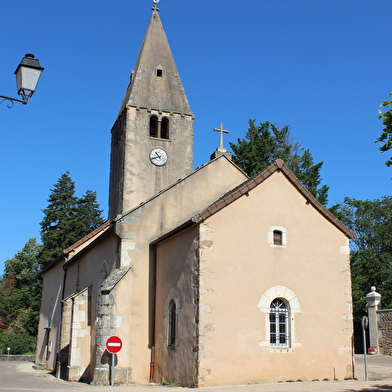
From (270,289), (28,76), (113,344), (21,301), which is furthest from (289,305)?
(21,301)

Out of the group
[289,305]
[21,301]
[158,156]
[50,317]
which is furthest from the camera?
[21,301]

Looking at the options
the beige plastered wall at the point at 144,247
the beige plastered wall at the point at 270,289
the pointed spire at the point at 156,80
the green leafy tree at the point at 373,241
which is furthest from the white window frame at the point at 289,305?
the green leafy tree at the point at 373,241

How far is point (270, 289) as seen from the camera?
14.2 metres

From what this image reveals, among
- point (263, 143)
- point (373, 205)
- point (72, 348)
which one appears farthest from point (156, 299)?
point (373, 205)

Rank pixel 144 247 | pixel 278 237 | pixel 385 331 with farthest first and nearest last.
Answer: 1. pixel 385 331
2. pixel 144 247
3. pixel 278 237

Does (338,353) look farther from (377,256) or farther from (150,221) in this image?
(377,256)

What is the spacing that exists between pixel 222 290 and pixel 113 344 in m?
3.72

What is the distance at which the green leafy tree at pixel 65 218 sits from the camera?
1732 inches

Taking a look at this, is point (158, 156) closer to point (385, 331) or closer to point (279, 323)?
point (279, 323)

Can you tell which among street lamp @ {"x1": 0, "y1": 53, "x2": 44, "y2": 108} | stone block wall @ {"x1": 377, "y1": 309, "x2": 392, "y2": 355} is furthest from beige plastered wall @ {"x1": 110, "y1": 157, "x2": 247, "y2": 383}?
stone block wall @ {"x1": 377, "y1": 309, "x2": 392, "y2": 355}

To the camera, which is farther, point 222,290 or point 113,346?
point 113,346

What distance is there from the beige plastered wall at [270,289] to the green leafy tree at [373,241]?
2892 centimetres

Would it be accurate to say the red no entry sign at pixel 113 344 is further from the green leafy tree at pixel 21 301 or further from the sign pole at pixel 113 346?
the green leafy tree at pixel 21 301

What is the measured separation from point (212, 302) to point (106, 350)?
400cm
